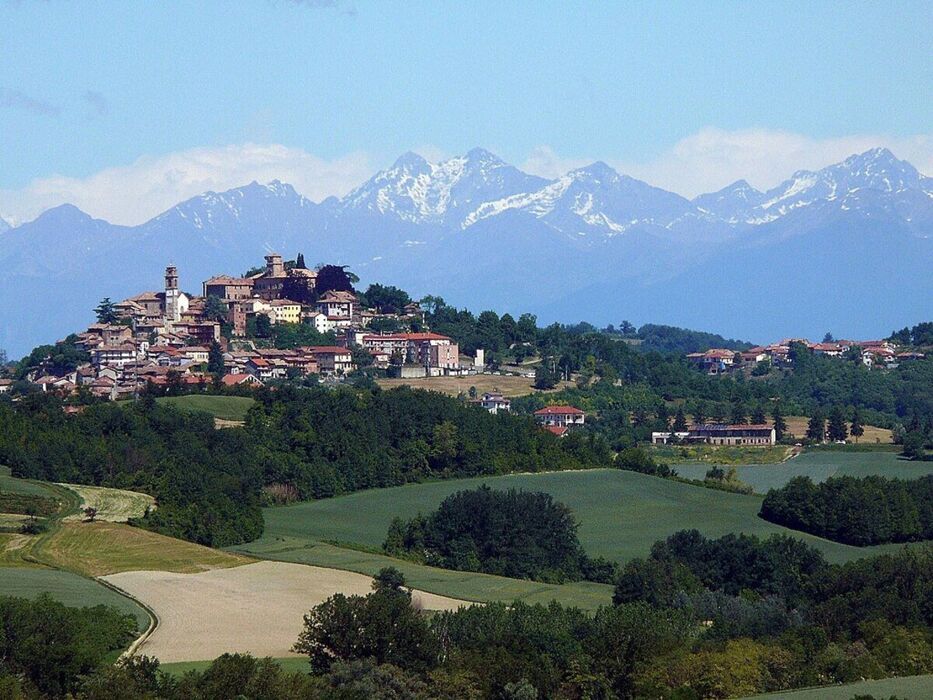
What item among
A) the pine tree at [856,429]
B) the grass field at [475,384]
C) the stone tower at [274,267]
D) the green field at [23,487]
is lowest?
the green field at [23,487]

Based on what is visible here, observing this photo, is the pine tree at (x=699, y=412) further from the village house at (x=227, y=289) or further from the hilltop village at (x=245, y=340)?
the village house at (x=227, y=289)

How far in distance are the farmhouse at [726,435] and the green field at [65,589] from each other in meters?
49.0

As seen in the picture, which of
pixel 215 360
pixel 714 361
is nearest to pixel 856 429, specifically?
pixel 215 360

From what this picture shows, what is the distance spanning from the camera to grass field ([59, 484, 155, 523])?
5534 cm

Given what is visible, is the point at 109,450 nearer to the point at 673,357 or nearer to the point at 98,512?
the point at 98,512

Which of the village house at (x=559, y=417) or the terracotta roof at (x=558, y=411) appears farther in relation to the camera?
the terracotta roof at (x=558, y=411)

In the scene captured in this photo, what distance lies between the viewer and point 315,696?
98.3ft

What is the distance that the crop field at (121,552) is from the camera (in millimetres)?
47812

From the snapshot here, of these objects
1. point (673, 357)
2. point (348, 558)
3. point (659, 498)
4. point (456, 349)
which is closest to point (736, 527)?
point (659, 498)

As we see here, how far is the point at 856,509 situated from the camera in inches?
2325

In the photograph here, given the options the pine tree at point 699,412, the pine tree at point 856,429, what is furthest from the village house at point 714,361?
the pine tree at point 856,429

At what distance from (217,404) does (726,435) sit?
26944 millimetres

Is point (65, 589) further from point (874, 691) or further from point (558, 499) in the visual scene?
point (558, 499)

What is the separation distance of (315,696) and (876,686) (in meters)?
8.92
